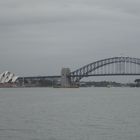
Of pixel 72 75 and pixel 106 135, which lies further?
pixel 72 75

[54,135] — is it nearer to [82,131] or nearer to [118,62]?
[82,131]

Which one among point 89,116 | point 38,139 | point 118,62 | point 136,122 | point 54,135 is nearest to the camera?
point 38,139

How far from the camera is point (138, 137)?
28719mm

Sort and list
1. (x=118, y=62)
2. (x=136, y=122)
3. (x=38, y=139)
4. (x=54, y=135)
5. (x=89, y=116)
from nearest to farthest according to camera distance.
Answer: (x=38, y=139) → (x=54, y=135) → (x=136, y=122) → (x=89, y=116) → (x=118, y=62)

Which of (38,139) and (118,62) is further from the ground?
(118,62)

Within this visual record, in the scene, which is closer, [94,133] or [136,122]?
[94,133]

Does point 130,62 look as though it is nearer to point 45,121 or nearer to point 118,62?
point 118,62

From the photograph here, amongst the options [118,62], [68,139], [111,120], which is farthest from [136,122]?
[118,62]

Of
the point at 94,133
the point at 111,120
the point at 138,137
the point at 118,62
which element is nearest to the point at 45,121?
the point at 111,120

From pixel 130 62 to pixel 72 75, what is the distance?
21.8 meters

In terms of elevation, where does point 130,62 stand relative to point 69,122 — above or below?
above

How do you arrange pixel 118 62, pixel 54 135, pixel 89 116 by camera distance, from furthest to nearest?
pixel 118 62 < pixel 89 116 < pixel 54 135

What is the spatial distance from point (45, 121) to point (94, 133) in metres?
7.37

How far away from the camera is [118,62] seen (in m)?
178
